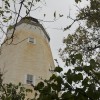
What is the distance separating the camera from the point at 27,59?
22.9 meters

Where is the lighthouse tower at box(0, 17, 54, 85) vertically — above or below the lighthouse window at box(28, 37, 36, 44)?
below

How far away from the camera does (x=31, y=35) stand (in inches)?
1020

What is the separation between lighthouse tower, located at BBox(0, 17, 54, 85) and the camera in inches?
823

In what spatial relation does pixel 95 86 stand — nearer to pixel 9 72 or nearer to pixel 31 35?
pixel 9 72

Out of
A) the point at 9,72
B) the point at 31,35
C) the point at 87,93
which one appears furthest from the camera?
the point at 31,35

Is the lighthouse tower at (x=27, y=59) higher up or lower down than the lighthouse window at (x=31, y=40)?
lower down

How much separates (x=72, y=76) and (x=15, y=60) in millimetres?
19511

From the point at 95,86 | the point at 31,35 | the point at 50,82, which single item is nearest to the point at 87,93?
the point at 95,86

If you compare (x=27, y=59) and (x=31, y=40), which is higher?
(x=31, y=40)

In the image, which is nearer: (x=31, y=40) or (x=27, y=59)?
(x=27, y=59)

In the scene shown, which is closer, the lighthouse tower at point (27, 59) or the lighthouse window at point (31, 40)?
the lighthouse tower at point (27, 59)

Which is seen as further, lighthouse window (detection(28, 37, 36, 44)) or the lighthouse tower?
lighthouse window (detection(28, 37, 36, 44))

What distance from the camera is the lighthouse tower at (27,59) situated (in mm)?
20906

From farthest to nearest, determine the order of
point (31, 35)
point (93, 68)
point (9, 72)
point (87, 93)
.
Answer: point (31, 35) < point (9, 72) < point (93, 68) < point (87, 93)
